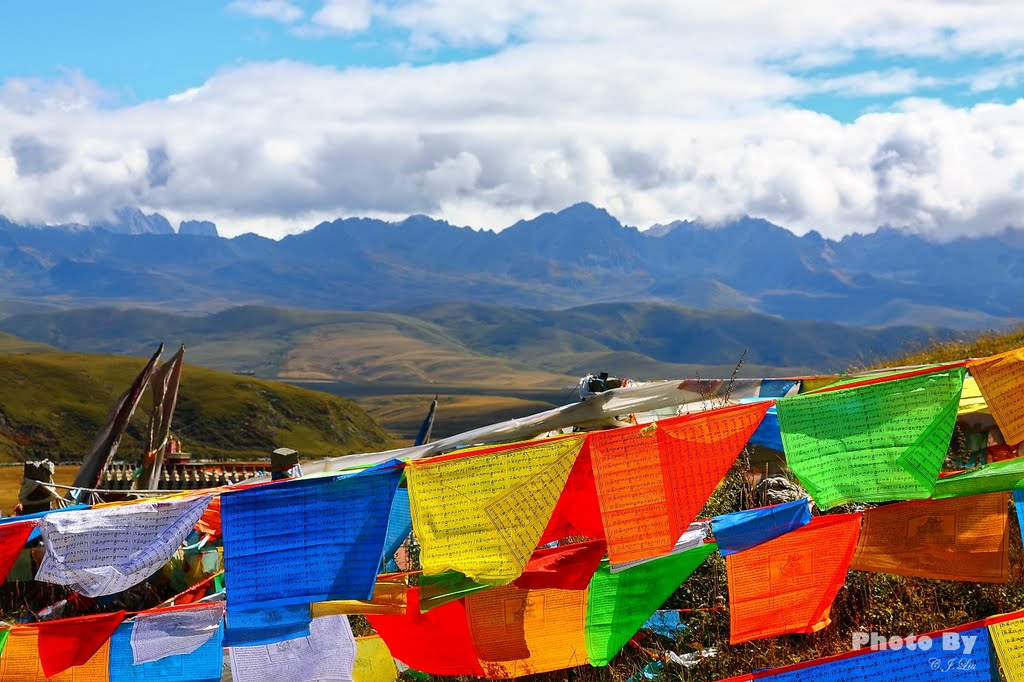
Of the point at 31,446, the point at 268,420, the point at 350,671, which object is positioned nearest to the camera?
the point at 350,671

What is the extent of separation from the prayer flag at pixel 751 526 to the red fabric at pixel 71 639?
16.7 ft

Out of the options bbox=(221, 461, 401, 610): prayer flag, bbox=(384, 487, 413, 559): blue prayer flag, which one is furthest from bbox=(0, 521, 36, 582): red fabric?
bbox=(384, 487, 413, 559): blue prayer flag

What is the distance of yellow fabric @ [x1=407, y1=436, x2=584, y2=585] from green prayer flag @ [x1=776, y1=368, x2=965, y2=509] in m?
2.11

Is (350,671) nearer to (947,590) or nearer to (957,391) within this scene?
(957,391)

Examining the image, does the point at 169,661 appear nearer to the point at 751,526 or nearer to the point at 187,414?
the point at 751,526

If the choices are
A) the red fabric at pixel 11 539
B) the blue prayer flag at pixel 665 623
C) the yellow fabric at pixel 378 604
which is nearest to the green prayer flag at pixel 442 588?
the yellow fabric at pixel 378 604

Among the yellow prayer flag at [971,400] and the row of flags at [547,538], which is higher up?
the yellow prayer flag at [971,400]

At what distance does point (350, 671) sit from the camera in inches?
337

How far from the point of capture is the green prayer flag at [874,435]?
8.03 meters

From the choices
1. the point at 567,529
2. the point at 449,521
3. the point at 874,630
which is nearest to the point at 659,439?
the point at 567,529

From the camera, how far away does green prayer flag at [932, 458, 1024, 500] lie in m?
8.27

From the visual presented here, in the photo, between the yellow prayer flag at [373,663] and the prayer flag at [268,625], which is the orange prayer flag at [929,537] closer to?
the yellow prayer flag at [373,663]

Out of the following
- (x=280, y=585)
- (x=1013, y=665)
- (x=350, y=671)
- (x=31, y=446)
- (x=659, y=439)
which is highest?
(x=31, y=446)

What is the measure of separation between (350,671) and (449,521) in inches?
80.3
